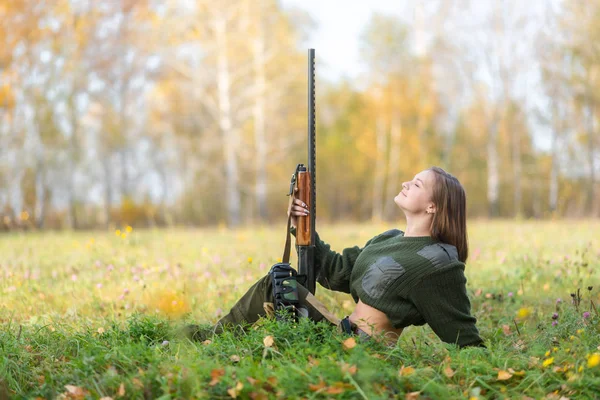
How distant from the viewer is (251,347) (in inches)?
125

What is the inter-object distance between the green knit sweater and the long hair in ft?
0.22

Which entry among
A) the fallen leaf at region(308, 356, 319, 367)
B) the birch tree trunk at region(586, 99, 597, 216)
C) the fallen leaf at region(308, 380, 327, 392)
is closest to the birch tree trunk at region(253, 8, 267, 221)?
the birch tree trunk at region(586, 99, 597, 216)

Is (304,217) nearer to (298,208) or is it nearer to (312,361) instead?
(298,208)

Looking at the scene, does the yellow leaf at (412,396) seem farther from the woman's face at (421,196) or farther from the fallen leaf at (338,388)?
the woman's face at (421,196)

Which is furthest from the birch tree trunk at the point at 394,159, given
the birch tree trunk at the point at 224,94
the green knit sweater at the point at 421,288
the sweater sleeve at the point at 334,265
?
the green knit sweater at the point at 421,288

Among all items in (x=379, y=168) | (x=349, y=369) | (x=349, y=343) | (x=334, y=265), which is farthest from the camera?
(x=379, y=168)

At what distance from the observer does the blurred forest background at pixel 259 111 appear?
17750 mm

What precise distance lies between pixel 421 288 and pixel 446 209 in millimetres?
521

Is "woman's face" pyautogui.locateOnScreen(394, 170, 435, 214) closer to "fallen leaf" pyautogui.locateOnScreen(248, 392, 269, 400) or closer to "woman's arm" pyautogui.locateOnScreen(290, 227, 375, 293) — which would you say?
"woman's arm" pyautogui.locateOnScreen(290, 227, 375, 293)

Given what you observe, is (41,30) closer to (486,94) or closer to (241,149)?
(241,149)

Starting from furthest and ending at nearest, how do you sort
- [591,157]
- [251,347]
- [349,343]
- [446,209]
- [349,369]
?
[591,157] → [446,209] → [251,347] → [349,343] → [349,369]

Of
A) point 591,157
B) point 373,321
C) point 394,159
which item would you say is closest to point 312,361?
point 373,321

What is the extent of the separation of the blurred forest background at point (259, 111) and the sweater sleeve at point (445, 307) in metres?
13.3

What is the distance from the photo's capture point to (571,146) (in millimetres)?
24344
